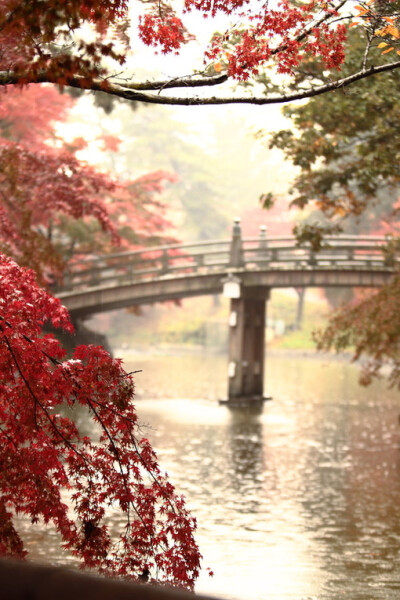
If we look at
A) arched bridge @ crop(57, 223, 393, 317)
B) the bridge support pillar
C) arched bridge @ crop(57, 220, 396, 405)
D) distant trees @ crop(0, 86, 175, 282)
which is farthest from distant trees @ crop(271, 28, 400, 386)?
the bridge support pillar

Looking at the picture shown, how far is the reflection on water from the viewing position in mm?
9703

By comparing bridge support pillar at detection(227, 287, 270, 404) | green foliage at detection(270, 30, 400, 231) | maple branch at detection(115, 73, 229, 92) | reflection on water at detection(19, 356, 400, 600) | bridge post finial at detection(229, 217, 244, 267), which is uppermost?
bridge post finial at detection(229, 217, 244, 267)

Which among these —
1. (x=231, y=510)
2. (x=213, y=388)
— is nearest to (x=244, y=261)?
(x=213, y=388)

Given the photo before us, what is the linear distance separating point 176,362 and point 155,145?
1948 centimetres

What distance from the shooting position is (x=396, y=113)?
13.9 m

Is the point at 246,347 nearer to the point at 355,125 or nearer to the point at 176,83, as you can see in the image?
the point at 355,125

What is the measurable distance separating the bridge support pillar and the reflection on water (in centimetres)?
85

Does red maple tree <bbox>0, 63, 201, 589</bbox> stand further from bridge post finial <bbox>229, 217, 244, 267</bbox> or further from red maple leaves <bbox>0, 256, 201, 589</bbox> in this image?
bridge post finial <bbox>229, 217, 244, 267</bbox>

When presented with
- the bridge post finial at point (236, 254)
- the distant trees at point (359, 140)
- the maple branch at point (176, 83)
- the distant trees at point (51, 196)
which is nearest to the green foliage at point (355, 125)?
the distant trees at point (359, 140)

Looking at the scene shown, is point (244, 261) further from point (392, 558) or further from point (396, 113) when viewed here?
point (392, 558)

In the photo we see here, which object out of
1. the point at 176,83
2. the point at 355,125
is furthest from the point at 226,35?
the point at 355,125

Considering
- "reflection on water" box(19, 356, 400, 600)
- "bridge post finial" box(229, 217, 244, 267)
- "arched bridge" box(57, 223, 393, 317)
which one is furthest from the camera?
"bridge post finial" box(229, 217, 244, 267)

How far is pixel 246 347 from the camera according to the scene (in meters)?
28.1

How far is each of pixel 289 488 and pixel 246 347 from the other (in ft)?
44.3
